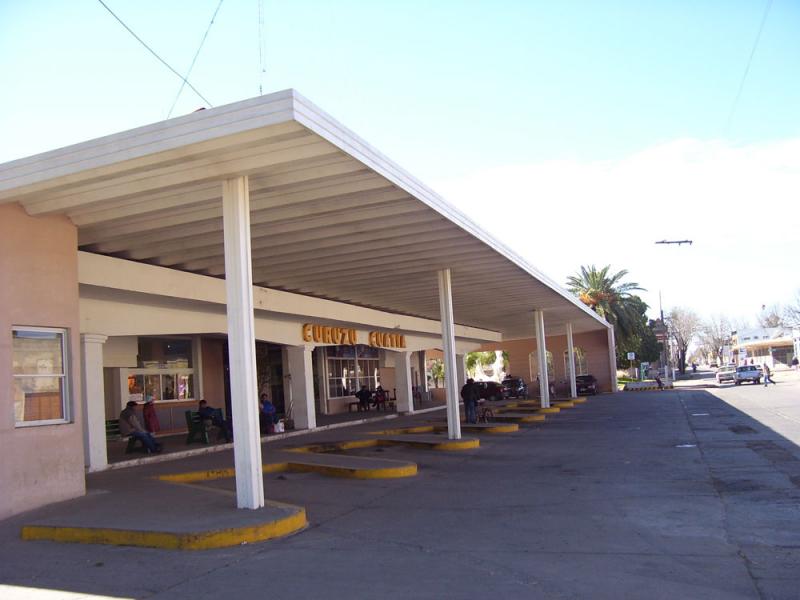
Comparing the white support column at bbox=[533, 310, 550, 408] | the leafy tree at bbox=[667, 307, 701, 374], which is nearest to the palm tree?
the white support column at bbox=[533, 310, 550, 408]

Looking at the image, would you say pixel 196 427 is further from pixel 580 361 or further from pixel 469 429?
pixel 580 361

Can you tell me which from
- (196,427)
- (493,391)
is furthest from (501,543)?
(493,391)

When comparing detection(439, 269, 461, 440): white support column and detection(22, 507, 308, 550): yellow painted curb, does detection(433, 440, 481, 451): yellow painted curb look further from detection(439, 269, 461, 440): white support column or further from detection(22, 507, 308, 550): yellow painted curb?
detection(22, 507, 308, 550): yellow painted curb

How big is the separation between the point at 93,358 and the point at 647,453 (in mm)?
11788

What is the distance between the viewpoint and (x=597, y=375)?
1879 inches

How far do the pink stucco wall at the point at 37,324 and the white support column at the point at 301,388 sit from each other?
12124 mm

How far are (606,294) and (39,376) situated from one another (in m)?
44.7

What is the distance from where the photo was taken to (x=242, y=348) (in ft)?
29.6

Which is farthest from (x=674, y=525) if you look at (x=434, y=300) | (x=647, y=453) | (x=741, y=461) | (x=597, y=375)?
(x=597, y=375)

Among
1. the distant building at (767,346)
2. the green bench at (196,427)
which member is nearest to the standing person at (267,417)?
the green bench at (196,427)

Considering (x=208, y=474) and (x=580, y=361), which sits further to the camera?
(x=580, y=361)

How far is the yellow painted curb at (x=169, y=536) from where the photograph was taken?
7556mm

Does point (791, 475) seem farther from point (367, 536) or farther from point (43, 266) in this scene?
point (43, 266)

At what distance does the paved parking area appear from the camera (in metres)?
6.16
